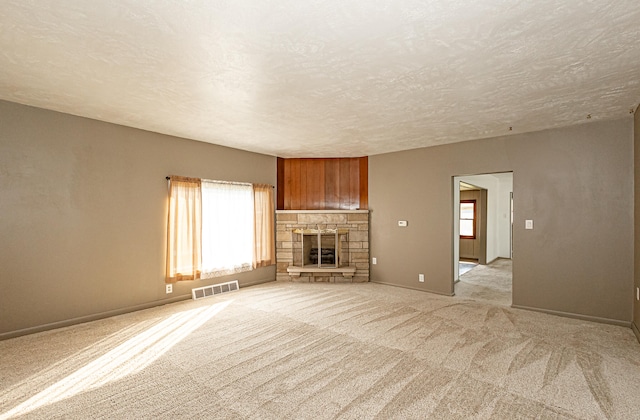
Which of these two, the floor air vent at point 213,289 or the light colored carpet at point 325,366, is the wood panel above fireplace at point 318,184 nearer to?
the floor air vent at point 213,289

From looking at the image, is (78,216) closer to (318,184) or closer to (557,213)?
(318,184)

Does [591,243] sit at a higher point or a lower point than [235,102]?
lower

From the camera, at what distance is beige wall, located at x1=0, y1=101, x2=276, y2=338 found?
10.9 ft

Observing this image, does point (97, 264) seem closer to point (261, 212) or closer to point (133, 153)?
point (133, 153)

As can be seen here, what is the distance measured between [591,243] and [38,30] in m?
5.74

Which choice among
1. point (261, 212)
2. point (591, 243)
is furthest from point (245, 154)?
point (591, 243)

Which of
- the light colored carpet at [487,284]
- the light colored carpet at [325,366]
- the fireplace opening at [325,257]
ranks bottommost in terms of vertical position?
the light colored carpet at [487,284]

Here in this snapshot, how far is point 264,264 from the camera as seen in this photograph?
5887mm

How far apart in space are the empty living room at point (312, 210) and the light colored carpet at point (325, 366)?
24mm

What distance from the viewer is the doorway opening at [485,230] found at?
7.02 metres

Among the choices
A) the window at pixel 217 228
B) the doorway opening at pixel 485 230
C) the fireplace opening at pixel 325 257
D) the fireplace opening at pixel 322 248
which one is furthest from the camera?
the doorway opening at pixel 485 230

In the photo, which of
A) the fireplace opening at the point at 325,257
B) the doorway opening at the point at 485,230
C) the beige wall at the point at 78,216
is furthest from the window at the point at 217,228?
the doorway opening at the point at 485,230

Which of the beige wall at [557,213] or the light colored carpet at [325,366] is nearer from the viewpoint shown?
the light colored carpet at [325,366]

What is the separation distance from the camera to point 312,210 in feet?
20.1
